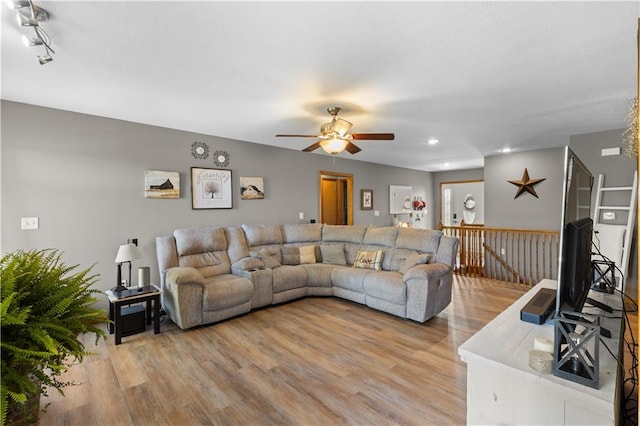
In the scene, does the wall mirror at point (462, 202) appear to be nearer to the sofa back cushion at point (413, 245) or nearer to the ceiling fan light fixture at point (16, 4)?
the sofa back cushion at point (413, 245)

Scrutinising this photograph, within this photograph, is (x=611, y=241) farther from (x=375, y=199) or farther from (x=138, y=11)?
(x=138, y=11)

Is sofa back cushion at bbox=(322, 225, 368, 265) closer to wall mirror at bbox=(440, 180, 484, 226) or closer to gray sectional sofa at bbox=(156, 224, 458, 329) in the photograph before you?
gray sectional sofa at bbox=(156, 224, 458, 329)

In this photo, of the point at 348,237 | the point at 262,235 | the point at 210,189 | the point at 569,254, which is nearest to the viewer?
the point at 569,254

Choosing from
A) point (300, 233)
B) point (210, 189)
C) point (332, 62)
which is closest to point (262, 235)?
point (300, 233)

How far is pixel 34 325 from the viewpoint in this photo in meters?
0.94

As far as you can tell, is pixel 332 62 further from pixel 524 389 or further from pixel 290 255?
pixel 290 255

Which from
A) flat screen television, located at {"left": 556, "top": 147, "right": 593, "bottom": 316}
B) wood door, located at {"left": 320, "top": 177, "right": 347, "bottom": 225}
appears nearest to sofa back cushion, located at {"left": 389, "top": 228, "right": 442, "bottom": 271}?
flat screen television, located at {"left": 556, "top": 147, "right": 593, "bottom": 316}

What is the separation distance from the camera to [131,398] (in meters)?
2.01

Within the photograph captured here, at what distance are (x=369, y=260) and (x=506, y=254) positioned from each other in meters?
3.40

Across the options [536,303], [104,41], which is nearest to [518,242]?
[536,303]

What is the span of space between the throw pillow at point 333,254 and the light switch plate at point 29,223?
3.53 m

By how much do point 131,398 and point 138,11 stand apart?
2.49m

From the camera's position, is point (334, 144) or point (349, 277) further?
point (349, 277)

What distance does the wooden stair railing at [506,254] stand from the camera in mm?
5109
